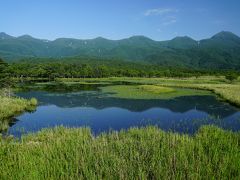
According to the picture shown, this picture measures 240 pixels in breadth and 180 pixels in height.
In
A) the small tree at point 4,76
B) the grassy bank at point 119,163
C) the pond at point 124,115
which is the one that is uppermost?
the small tree at point 4,76

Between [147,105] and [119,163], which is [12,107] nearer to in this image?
[147,105]

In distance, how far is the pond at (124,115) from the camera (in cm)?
3631

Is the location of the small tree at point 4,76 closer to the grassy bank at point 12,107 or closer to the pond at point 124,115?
the grassy bank at point 12,107

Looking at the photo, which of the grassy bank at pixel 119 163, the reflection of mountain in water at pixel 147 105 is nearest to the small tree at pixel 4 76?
the reflection of mountain in water at pixel 147 105

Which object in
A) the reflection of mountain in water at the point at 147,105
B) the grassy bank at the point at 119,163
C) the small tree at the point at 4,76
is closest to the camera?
the grassy bank at the point at 119,163

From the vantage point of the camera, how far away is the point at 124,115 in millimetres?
45000

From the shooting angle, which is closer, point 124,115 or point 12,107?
point 124,115

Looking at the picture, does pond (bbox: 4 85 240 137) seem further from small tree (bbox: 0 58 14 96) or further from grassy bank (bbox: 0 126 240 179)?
grassy bank (bbox: 0 126 240 179)

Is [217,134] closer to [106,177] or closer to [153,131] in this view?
[153,131]

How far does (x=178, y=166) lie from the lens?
1346 centimetres

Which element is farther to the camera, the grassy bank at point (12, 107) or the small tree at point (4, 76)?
the small tree at point (4, 76)

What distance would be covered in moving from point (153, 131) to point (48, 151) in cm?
939

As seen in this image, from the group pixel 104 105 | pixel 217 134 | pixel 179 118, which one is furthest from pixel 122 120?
pixel 217 134

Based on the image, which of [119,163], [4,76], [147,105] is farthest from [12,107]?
[119,163]
